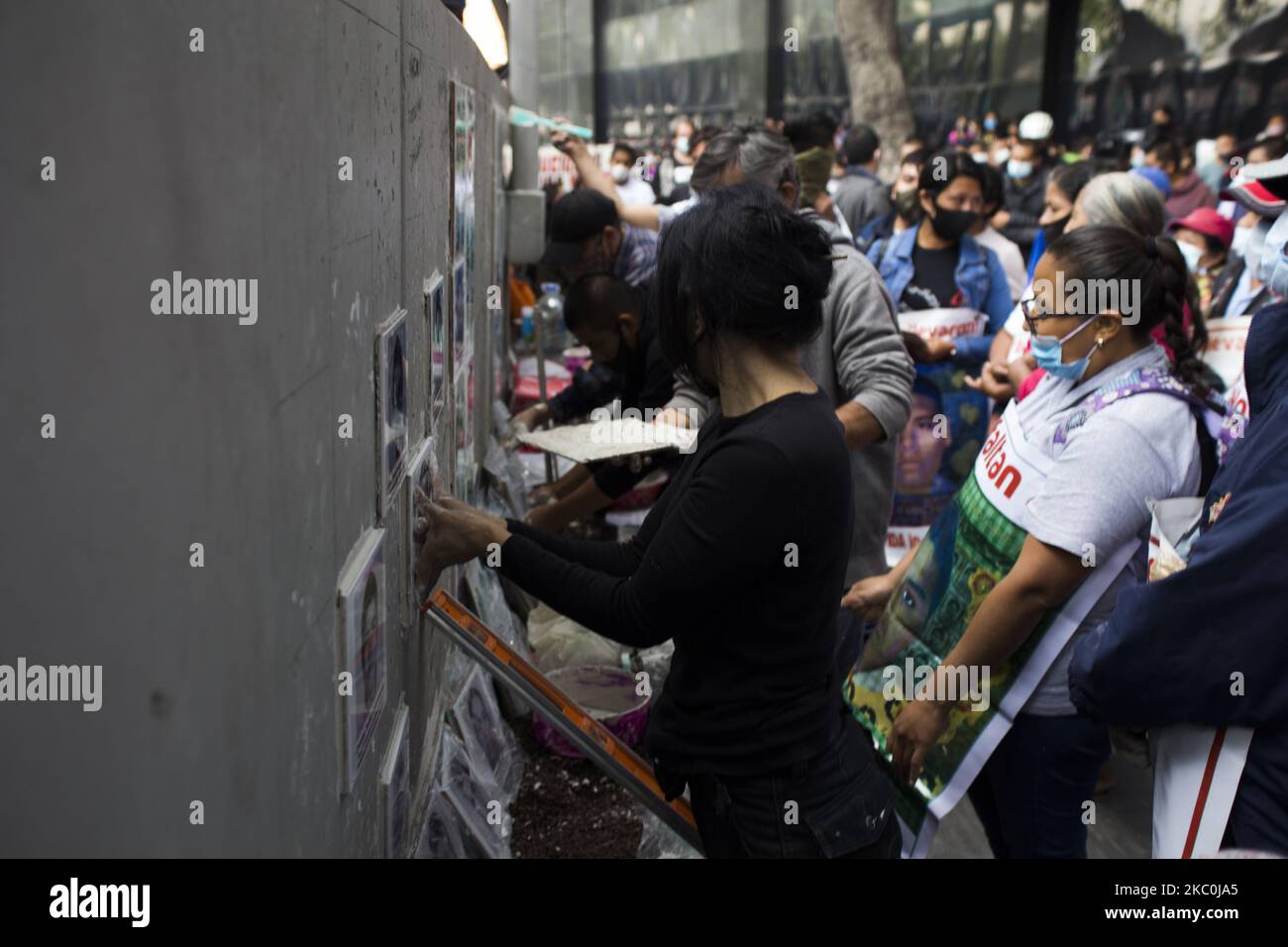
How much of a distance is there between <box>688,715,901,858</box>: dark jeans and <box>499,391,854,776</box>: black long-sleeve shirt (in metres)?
0.04

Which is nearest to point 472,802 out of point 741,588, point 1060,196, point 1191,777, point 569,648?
point 569,648

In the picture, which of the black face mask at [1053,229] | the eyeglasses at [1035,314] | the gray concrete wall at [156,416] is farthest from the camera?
the black face mask at [1053,229]

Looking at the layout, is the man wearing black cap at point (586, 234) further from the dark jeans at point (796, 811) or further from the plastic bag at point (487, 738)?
the dark jeans at point (796, 811)

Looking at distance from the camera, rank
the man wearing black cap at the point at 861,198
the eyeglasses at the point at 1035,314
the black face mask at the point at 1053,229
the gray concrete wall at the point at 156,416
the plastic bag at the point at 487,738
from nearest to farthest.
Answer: the gray concrete wall at the point at 156,416, the eyeglasses at the point at 1035,314, the plastic bag at the point at 487,738, the black face mask at the point at 1053,229, the man wearing black cap at the point at 861,198

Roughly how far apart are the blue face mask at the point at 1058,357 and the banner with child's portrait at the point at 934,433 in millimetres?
2560

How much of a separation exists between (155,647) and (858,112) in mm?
15927

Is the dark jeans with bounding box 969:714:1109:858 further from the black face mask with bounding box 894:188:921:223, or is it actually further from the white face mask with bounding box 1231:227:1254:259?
the black face mask with bounding box 894:188:921:223

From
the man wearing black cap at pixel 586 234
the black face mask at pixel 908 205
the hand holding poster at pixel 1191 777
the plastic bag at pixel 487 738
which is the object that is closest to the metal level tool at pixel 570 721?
the hand holding poster at pixel 1191 777

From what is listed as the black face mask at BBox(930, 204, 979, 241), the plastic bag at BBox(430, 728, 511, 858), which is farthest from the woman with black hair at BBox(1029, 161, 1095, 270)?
the plastic bag at BBox(430, 728, 511, 858)

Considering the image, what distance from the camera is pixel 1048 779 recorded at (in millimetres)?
2617

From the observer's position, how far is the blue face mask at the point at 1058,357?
2.59m

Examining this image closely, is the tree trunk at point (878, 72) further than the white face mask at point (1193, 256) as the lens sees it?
Yes

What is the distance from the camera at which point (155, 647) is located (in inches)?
38.3

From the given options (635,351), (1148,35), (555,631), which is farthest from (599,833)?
(1148,35)
